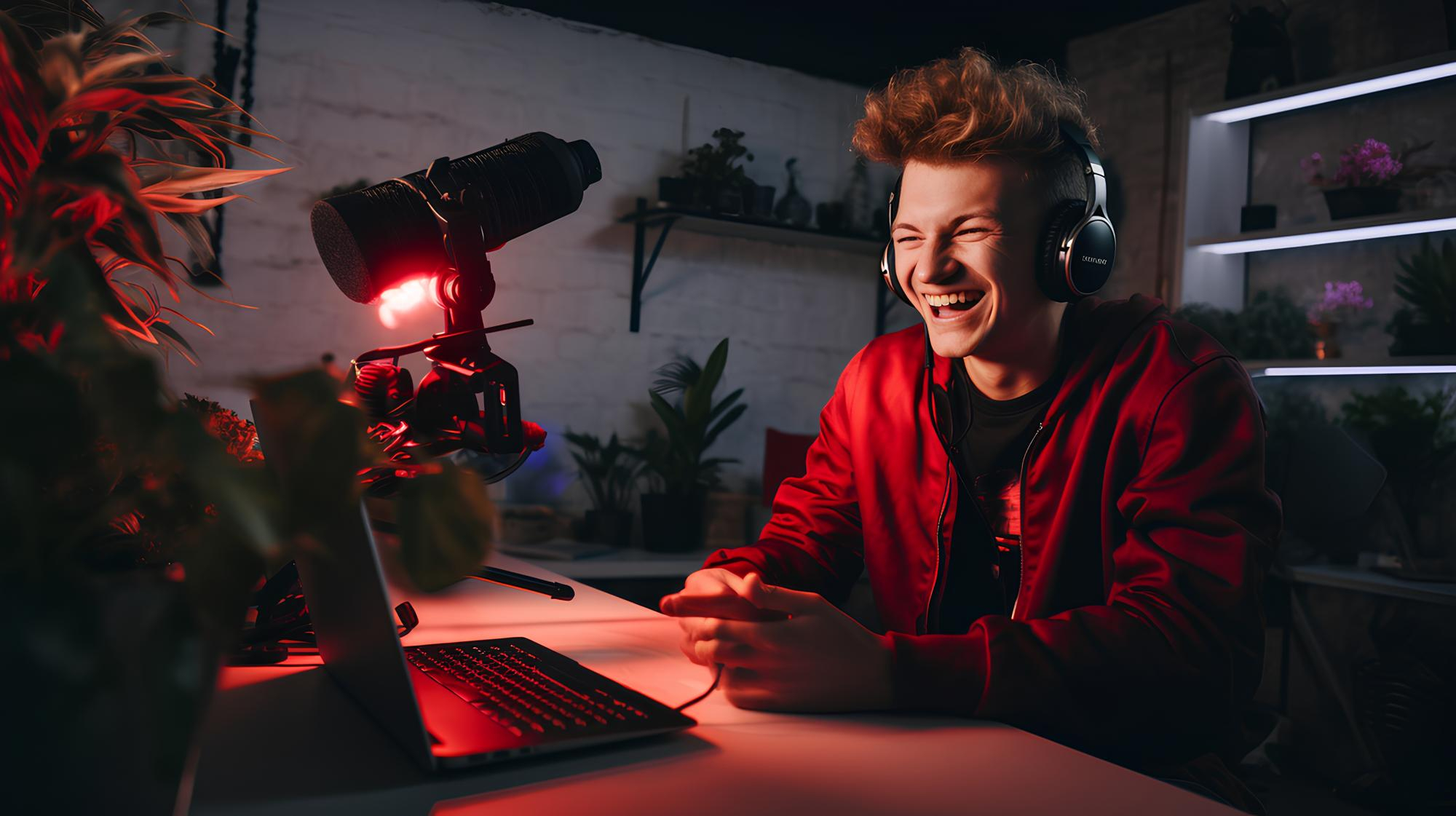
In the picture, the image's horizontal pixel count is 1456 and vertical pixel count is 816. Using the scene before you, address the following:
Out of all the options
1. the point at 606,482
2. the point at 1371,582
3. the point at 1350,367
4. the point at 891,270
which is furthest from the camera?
the point at 606,482

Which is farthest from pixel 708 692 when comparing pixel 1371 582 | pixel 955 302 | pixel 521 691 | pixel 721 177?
pixel 721 177

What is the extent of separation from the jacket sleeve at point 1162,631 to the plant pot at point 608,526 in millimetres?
2366

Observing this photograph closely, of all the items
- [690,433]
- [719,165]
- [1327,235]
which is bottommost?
[690,433]

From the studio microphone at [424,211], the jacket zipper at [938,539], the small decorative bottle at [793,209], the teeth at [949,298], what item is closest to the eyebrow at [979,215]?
the teeth at [949,298]

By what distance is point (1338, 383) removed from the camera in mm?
3225

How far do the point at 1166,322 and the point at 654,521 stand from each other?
2243 mm

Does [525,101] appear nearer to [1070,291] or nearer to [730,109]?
[730,109]

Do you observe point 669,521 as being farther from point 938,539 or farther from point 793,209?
point 938,539

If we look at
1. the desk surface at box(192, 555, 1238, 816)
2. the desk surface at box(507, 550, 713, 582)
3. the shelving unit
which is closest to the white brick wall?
the desk surface at box(507, 550, 713, 582)

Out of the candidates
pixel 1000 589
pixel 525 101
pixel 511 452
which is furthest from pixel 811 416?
pixel 511 452

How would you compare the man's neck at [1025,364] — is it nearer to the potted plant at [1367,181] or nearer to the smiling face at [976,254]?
the smiling face at [976,254]

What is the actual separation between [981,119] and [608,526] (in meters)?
2.35

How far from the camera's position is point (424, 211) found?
3.34ft

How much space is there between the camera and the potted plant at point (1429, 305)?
266 centimetres
